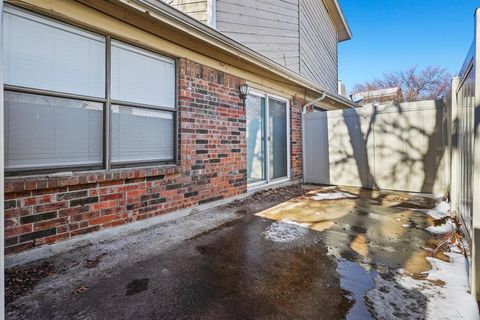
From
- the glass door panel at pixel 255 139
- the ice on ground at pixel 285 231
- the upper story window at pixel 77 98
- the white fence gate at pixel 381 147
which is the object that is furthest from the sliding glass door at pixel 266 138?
the upper story window at pixel 77 98

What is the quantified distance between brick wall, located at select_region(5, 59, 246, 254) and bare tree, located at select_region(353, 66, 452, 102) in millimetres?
20527

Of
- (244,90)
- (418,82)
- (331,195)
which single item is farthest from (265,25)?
(418,82)

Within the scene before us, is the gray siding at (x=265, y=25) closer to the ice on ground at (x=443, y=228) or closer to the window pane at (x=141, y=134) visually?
the window pane at (x=141, y=134)

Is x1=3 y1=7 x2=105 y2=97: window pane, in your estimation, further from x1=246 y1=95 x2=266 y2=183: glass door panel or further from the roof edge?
the roof edge

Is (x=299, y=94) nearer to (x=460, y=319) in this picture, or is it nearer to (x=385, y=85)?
(x=460, y=319)

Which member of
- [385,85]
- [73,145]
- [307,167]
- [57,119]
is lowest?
[307,167]

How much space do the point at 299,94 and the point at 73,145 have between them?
533 centimetres

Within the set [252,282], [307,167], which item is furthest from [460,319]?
[307,167]

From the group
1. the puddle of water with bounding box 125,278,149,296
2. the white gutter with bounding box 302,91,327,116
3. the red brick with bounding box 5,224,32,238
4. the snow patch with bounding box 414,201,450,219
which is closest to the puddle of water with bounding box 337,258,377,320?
the puddle of water with bounding box 125,278,149,296

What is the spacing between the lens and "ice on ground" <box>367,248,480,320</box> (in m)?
1.57

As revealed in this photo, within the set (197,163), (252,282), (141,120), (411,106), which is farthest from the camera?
(411,106)

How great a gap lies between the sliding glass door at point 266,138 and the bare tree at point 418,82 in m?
18.6

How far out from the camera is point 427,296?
5.73ft

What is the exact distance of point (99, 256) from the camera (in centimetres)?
237
